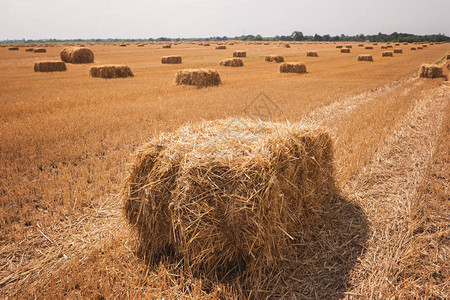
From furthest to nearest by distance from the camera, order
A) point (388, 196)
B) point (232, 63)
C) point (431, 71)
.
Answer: point (232, 63) < point (431, 71) < point (388, 196)

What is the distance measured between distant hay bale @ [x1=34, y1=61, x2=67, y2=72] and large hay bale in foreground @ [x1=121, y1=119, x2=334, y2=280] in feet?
72.6

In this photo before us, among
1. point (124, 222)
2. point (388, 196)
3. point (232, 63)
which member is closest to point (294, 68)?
point (232, 63)

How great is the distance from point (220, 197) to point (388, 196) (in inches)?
139

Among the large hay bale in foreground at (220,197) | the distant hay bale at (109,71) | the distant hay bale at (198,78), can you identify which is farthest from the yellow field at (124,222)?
the distant hay bale at (109,71)

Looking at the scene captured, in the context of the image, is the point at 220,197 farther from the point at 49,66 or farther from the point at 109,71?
the point at 49,66

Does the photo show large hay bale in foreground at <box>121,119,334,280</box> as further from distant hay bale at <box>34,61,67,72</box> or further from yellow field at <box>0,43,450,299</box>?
distant hay bale at <box>34,61,67,72</box>

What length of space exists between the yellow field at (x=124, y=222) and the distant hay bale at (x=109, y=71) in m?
7.97

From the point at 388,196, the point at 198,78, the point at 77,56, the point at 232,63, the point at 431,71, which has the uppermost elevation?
the point at 77,56

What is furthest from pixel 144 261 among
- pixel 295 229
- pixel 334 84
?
pixel 334 84

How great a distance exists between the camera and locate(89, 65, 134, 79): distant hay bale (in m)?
18.6

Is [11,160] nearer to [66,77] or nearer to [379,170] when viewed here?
[379,170]

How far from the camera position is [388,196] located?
4867 millimetres

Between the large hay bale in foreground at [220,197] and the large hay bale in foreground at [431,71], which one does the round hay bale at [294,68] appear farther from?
the large hay bale in foreground at [220,197]

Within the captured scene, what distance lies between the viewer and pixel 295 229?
3750 mm
